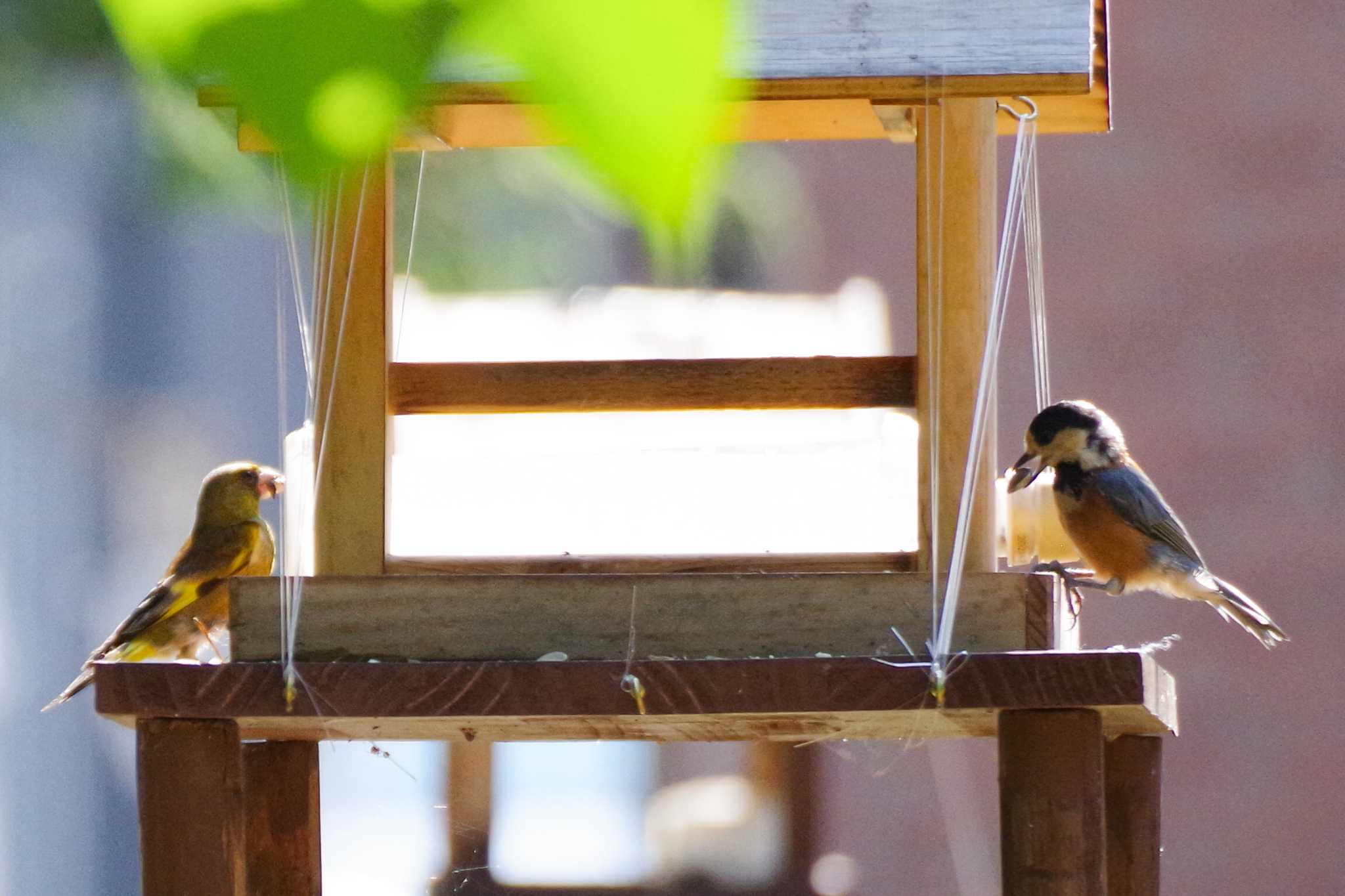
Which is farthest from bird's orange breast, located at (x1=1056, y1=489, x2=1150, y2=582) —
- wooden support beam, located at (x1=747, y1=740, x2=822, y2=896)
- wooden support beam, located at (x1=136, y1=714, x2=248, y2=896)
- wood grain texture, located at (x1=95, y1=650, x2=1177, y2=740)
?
wooden support beam, located at (x1=747, y1=740, x2=822, y2=896)

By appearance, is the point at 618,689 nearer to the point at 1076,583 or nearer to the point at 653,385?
the point at 653,385

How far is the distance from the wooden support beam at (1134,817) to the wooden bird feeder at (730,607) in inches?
13.0

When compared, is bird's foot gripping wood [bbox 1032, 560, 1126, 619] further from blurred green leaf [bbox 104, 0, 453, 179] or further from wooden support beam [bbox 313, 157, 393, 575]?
blurred green leaf [bbox 104, 0, 453, 179]

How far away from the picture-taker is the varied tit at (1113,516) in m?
2.44

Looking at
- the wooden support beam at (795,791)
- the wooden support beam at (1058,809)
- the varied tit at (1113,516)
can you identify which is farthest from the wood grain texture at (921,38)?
the wooden support beam at (795,791)

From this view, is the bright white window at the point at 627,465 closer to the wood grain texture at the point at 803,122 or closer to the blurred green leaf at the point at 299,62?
the wood grain texture at the point at 803,122

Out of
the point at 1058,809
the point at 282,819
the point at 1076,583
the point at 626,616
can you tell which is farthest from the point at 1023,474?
the point at 282,819

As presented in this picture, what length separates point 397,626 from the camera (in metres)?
1.63

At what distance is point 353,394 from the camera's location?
5.92ft

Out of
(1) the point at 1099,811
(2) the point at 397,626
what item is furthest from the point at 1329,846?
(2) the point at 397,626

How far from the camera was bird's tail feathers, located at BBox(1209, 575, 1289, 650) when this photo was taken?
2.70 metres

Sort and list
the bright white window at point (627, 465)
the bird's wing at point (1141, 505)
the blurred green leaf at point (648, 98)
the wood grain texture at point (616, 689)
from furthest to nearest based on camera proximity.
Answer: the bird's wing at point (1141, 505)
the bright white window at point (627, 465)
the wood grain texture at point (616, 689)
the blurred green leaf at point (648, 98)

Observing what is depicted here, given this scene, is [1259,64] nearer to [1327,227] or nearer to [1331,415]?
[1327,227]

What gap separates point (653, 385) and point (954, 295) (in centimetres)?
35
